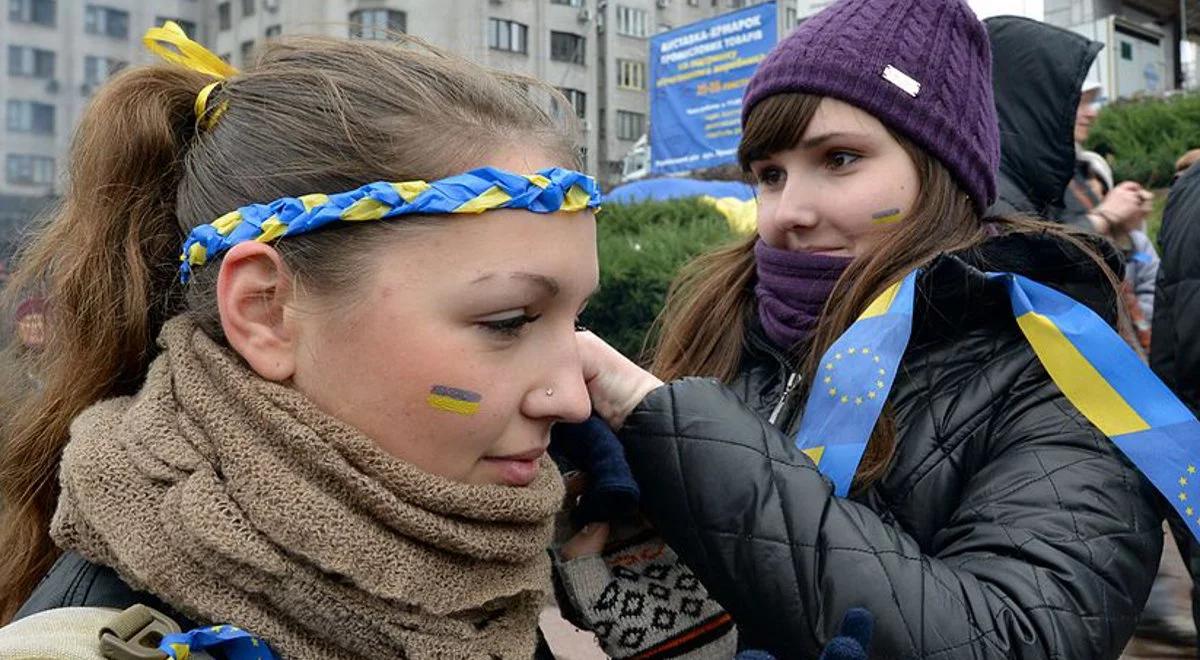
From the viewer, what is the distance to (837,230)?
2.03m

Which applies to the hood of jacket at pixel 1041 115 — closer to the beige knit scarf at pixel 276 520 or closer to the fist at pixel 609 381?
the fist at pixel 609 381

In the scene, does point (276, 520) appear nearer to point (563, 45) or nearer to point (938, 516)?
point (938, 516)

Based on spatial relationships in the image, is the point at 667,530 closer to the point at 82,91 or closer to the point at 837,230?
the point at 837,230

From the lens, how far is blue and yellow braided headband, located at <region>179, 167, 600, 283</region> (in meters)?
1.33

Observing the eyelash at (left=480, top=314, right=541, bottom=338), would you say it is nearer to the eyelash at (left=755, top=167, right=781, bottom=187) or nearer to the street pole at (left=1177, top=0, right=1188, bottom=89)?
the eyelash at (left=755, top=167, right=781, bottom=187)

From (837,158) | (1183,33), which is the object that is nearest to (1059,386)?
(837,158)

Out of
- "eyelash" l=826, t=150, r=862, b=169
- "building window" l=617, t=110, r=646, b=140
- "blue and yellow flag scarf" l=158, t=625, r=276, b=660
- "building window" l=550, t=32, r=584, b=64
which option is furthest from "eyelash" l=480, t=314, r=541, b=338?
"building window" l=617, t=110, r=646, b=140

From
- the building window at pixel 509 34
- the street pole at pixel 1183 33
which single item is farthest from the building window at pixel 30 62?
the street pole at pixel 1183 33

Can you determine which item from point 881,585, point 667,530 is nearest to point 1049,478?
point 881,585

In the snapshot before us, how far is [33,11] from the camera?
12312 mm

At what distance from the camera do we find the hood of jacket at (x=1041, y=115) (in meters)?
2.68

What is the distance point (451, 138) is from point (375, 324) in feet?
0.92

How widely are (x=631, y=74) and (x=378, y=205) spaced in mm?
41737

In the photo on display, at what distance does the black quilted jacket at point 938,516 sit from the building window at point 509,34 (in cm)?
3058
